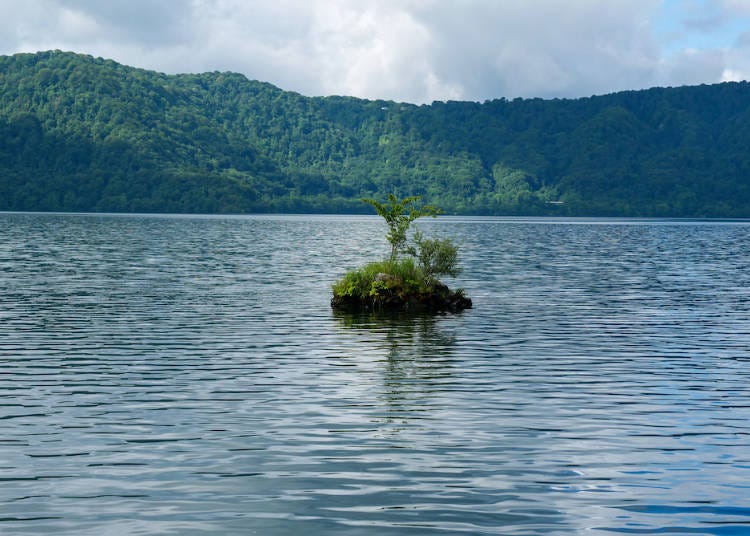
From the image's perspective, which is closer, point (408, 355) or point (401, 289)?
point (408, 355)

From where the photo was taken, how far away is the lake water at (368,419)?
46.4 ft

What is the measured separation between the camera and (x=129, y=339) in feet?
108

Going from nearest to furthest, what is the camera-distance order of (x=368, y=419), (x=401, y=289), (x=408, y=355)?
1. (x=368, y=419)
2. (x=408, y=355)
3. (x=401, y=289)

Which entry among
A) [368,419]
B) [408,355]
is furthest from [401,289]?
[368,419]

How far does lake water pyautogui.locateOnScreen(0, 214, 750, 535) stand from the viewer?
14.2 meters

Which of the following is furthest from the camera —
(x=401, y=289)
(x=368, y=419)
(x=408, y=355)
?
(x=401, y=289)

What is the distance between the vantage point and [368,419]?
20516 mm

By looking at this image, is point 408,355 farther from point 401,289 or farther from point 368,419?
point 401,289

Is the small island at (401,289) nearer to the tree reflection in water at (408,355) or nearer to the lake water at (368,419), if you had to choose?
the lake water at (368,419)

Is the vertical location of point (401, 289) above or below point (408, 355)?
above

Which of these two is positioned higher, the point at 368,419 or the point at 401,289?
the point at 401,289

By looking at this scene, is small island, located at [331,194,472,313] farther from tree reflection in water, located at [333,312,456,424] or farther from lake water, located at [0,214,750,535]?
tree reflection in water, located at [333,312,456,424]

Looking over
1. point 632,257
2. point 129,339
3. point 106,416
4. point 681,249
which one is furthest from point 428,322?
point 681,249

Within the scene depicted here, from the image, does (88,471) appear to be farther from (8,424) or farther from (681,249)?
(681,249)
